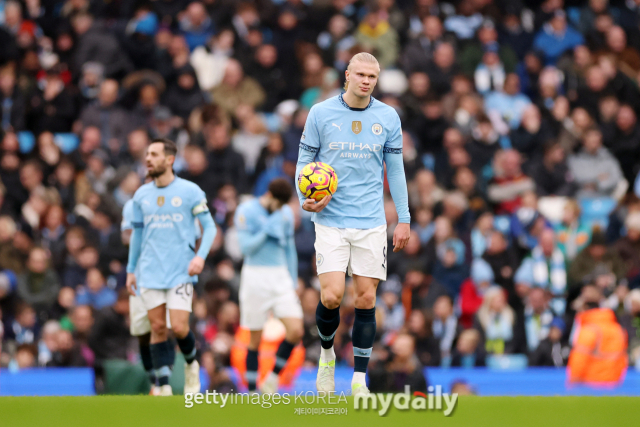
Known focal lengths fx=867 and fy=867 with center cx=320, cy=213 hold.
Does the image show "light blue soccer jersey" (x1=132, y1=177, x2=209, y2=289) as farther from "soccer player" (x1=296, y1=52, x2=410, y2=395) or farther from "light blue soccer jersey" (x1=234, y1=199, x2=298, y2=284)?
"light blue soccer jersey" (x1=234, y1=199, x2=298, y2=284)

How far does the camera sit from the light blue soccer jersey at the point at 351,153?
743 cm

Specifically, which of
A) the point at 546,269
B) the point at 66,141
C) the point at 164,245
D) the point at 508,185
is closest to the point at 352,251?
the point at 164,245

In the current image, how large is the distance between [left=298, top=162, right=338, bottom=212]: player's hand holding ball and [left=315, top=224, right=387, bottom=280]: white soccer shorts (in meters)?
0.38

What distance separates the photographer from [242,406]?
718 cm

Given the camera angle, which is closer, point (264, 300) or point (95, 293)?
point (264, 300)

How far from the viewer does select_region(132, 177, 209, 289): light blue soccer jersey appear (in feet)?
29.1

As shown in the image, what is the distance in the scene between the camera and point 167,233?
8.90 metres

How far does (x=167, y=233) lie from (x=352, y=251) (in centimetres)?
230

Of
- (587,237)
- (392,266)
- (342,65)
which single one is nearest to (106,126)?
(342,65)

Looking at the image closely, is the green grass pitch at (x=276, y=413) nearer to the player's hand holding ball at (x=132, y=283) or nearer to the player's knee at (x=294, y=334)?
the player's hand holding ball at (x=132, y=283)

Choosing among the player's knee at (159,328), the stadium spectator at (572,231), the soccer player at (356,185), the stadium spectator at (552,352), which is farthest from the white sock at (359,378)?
the stadium spectator at (572,231)

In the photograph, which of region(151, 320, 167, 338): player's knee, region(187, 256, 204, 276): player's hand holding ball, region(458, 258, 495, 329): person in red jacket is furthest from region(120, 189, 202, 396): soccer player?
region(458, 258, 495, 329): person in red jacket

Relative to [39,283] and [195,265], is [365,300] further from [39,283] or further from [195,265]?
[39,283]

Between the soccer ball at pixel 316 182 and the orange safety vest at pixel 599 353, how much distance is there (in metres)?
6.25
